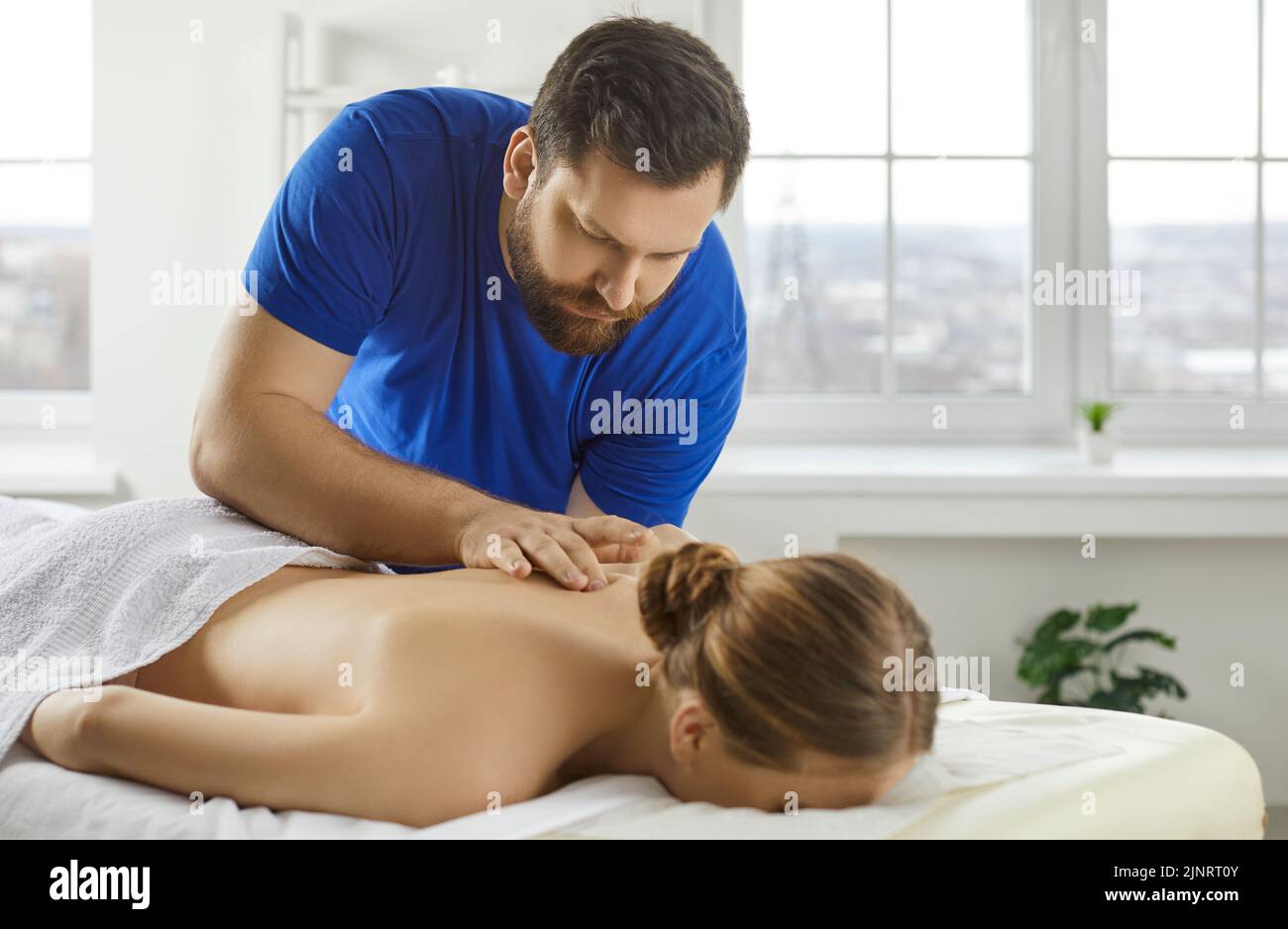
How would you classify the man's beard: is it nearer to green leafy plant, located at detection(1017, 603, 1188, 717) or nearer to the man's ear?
the man's ear

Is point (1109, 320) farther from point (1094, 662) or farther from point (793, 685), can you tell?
point (793, 685)

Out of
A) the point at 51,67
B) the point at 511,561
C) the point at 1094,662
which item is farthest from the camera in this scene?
the point at 51,67

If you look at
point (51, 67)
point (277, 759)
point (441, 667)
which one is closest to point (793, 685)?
point (441, 667)

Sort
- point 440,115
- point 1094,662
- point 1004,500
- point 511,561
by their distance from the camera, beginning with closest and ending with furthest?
point 511,561 < point 440,115 < point 1004,500 < point 1094,662

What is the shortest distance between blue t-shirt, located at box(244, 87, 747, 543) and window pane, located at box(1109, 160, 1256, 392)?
150 cm

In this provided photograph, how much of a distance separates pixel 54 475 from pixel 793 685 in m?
2.19

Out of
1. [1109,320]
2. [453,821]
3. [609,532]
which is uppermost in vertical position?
[1109,320]

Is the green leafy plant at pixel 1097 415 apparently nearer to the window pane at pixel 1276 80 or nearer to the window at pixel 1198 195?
the window at pixel 1198 195

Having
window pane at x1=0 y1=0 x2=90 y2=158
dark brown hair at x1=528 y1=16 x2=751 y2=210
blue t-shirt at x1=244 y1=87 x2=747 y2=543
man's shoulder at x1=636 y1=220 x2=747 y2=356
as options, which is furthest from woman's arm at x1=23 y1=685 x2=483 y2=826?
window pane at x1=0 y1=0 x2=90 y2=158

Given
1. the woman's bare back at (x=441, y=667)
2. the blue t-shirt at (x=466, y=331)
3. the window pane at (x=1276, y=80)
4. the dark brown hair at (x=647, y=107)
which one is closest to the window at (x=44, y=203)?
the blue t-shirt at (x=466, y=331)

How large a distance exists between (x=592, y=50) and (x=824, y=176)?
152 centimetres

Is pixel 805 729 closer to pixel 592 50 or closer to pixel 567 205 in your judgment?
pixel 567 205

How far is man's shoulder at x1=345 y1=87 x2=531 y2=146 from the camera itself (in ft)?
5.13

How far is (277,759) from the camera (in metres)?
0.96
